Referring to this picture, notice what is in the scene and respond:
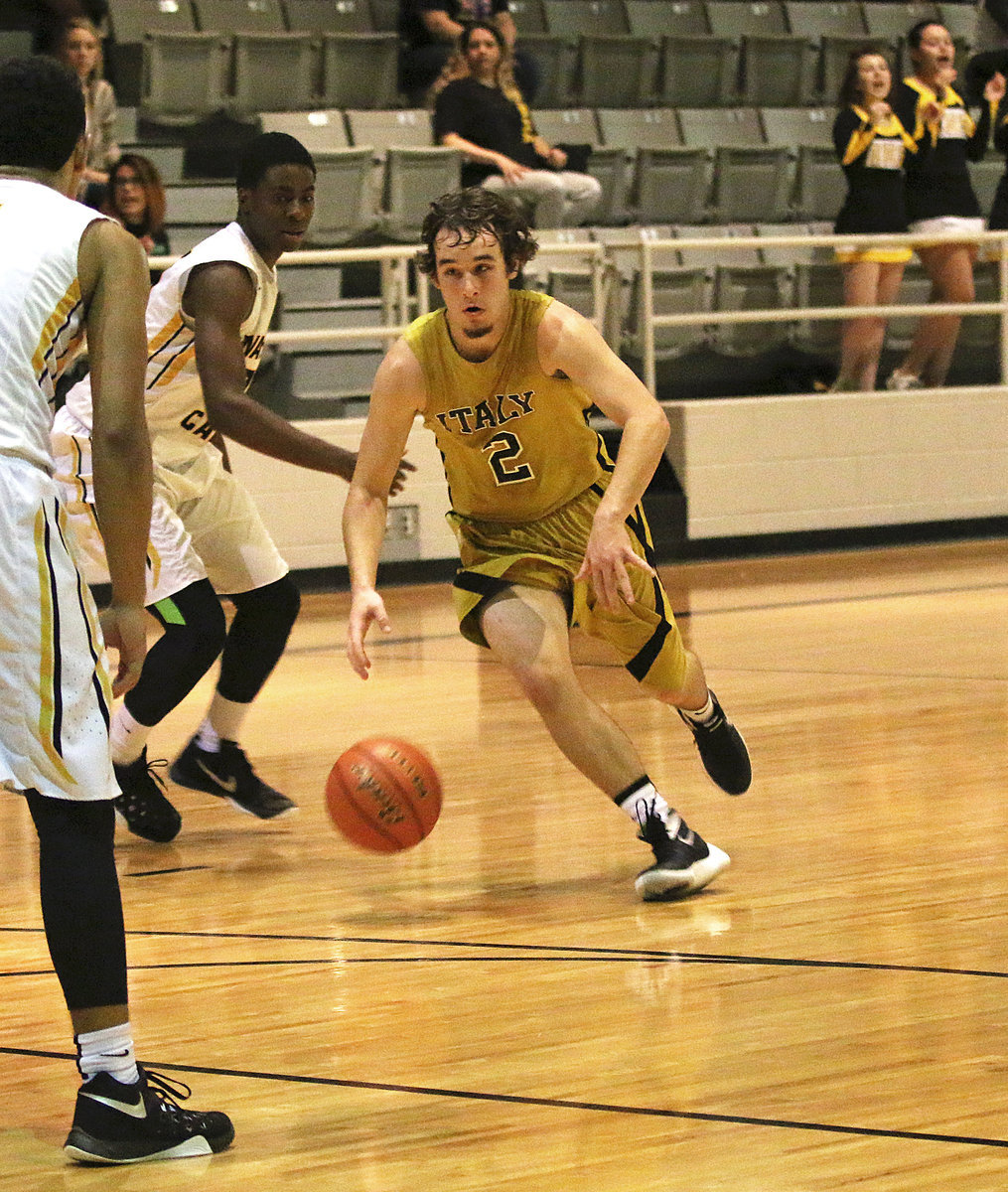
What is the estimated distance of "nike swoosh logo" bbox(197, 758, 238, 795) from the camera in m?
4.93

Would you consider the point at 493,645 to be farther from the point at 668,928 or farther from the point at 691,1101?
the point at 691,1101

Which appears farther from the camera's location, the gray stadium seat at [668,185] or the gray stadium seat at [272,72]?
the gray stadium seat at [668,185]

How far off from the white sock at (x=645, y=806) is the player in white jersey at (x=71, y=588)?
1604 mm

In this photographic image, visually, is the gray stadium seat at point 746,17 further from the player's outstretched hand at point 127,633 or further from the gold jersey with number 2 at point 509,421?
the player's outstretched hand at point 127,633

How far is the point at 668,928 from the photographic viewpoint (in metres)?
3.66

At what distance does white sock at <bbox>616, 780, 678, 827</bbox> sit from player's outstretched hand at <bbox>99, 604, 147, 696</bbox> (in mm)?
1610

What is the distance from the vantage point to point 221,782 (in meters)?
4.93

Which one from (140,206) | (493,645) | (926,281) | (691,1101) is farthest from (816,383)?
(691,1101)

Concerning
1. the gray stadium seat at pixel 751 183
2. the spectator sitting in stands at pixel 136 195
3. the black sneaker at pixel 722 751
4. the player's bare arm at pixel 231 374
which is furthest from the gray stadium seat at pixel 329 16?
the black sneaker at pixel 722 751

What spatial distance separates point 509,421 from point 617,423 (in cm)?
28

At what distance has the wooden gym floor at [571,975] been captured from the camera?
2465 mm

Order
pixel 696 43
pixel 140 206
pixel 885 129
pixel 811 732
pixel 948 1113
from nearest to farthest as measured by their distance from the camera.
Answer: pixel 948 1113 < pixel 811 732 < pixel 140 206 < pixel 885 129 < pixel 696 43

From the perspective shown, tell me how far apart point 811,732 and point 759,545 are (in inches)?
213

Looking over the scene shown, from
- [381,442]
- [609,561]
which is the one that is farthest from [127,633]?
[381,442]
